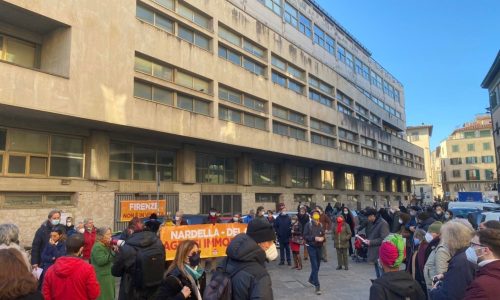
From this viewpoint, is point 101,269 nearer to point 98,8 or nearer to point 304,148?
point 98,8

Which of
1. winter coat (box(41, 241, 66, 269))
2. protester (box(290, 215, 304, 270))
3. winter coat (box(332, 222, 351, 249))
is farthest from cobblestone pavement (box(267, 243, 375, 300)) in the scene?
winter coat (box(41, 241, 66, 269))

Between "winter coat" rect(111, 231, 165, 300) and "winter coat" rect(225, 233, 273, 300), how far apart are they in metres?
2.13

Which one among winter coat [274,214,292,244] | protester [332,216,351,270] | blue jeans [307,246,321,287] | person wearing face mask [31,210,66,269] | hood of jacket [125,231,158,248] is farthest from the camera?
winter coat [274,214,292,244]

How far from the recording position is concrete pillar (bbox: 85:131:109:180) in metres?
17.7

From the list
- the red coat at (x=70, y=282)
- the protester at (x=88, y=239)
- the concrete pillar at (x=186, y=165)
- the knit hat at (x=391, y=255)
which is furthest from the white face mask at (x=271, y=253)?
the concrete pillar at (x=186, y=165)

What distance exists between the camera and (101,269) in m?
5.79

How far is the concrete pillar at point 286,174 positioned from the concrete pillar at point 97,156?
55.4ft

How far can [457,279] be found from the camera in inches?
143

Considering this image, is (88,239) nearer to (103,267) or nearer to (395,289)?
(103,267)

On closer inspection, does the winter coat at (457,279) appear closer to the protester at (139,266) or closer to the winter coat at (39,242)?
the protester at (139,266)

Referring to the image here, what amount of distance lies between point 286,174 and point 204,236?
22.4m

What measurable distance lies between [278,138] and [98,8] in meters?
15.7

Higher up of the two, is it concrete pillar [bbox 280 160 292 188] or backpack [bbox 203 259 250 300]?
concrete pillar [bbox 280 160 292 188]

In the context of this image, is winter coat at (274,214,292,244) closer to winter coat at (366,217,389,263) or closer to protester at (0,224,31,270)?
winter coat at (366,217,389,263)
